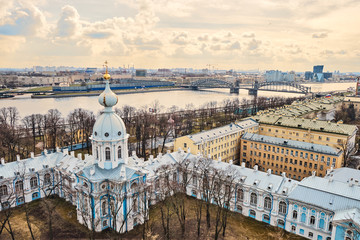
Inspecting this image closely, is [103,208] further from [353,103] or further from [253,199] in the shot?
[353,103]

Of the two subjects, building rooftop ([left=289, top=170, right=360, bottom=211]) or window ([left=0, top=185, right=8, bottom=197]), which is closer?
building rooftop ([left=289, top=170, right=360, bottom=211])

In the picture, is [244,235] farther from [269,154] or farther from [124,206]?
[269,154]

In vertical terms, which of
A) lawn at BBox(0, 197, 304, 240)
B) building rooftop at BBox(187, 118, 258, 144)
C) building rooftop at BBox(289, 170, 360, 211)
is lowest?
lawn at BBox(0, 197, 304, 240)

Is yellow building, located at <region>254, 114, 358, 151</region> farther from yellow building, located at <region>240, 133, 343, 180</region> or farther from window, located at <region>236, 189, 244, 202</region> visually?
window, located at <region>236, 189, 244, 202</region>

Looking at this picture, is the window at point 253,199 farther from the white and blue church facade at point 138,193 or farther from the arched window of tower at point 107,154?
the arched window of tower at point 107,154

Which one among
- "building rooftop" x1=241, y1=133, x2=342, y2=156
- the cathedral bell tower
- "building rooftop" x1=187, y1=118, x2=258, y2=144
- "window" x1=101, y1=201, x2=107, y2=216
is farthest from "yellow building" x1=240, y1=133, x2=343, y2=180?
"window" x1=101, y1=201, x2=107, y2=216

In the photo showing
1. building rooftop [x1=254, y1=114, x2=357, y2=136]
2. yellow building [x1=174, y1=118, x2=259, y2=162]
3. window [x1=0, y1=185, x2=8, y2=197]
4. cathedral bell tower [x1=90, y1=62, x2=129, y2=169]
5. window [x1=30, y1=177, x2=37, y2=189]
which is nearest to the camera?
cathedral bell tower [x1=90, y1=62, x2=129, y2=169]

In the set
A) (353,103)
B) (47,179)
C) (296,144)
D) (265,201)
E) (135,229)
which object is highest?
(353,103)

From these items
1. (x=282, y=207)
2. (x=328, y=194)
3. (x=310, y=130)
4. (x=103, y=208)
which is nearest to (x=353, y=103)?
(x=310, y=130)

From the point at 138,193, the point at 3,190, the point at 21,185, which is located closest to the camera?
the point at 138,193
